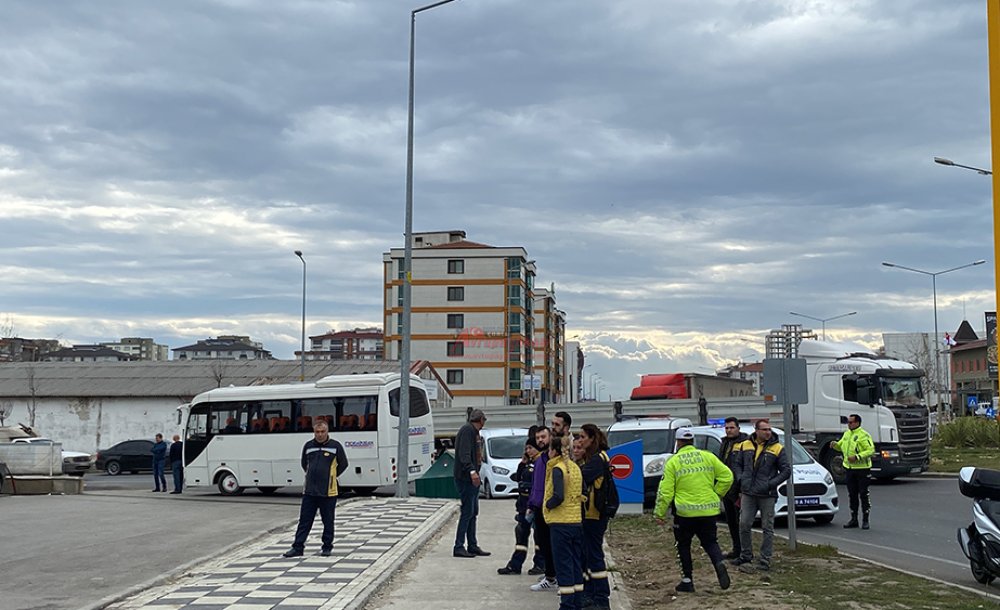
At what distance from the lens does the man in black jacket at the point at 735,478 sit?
43.1ft

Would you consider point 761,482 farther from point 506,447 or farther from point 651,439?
point 506,447

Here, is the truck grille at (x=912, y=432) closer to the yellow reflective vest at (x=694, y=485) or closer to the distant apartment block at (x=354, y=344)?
the yellow reflective vest at (x=694, y=485)

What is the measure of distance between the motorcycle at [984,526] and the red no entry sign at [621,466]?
617 cm

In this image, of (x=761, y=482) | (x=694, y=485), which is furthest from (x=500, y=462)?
(x=694, y=485)

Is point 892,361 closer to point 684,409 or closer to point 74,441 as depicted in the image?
point 684,409

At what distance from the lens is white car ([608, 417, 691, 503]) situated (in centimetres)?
2155

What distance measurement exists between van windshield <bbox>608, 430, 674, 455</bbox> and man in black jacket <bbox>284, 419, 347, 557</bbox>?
9.92 meters

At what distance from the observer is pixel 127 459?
46.6m

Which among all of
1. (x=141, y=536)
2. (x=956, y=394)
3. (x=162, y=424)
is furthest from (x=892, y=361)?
(x=956, y=394)

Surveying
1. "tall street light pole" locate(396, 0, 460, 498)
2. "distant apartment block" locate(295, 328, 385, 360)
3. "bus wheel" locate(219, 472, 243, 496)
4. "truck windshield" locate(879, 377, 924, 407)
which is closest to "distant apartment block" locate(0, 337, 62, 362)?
"distant apartment block" locate(295, 328, 385, 360)

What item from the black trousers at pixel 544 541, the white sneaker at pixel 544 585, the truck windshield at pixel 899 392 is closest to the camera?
the white sneaker at pixel 544 585

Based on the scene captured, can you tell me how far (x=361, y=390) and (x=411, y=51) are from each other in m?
8.99

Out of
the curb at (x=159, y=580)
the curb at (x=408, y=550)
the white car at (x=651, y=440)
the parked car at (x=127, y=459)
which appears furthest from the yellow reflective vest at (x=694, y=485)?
the parked car at (x=127, y=459)

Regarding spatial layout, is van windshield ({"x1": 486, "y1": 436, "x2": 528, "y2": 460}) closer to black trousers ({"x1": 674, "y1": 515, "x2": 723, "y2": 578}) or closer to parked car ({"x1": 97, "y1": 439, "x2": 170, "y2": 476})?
black trousers ({"x1": 674, "y1": 515, "x2": 723, "y2": 578})
